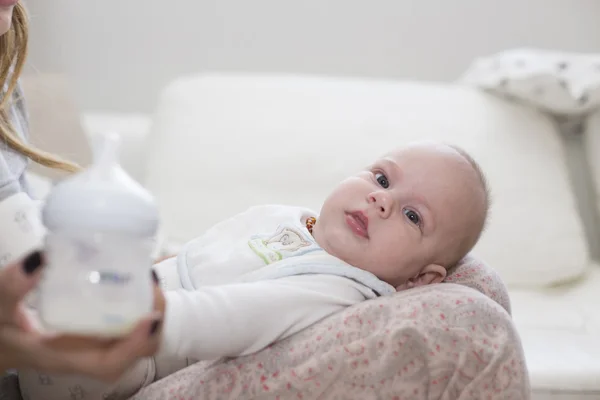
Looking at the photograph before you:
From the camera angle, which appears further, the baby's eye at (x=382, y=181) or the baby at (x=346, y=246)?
the baby's eye at (x=382, y=181)

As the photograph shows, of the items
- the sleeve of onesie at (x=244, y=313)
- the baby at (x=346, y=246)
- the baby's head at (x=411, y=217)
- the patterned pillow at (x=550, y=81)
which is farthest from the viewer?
the patterned pillow at (x=550, y=81)

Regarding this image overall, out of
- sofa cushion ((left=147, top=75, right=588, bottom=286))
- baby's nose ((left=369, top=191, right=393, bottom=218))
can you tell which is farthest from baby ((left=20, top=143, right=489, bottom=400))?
sofa cushion ((left=147, top=75, right=588, bottom=286))

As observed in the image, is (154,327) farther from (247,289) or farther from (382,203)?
(382,203)

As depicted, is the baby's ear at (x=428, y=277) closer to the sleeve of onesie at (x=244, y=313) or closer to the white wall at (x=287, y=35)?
the sleeve of onesie at (x=244, y=313)

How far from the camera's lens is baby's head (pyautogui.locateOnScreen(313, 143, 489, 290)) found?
3.49 ft

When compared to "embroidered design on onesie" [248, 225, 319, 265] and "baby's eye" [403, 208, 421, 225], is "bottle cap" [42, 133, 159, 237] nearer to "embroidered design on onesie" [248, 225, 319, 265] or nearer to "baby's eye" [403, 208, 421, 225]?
"embroidered design on onesie" [248, 225, 319, 265]

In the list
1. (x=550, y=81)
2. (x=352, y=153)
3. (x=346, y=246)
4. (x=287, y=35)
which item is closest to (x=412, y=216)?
(x=346, y=246)

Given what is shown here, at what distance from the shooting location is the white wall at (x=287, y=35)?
8.39 feet

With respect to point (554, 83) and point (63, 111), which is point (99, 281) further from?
point (554, 83)

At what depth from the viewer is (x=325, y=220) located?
43.6 inches

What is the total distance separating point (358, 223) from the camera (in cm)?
108

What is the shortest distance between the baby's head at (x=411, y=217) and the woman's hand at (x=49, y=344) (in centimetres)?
48

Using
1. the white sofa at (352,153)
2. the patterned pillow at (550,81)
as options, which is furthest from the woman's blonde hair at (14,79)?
the patterned pillow at (550,81)

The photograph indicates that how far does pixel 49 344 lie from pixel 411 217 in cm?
62
